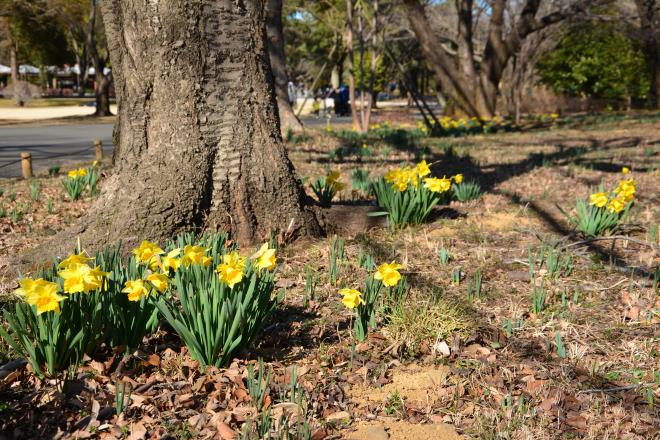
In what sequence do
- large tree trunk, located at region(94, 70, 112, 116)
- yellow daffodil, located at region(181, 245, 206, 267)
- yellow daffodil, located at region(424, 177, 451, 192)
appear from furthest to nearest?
large tree trunk, located at region(94, 70, 112, 116) < yellow daffodil, located at region(424, 177, 451, 192) < yellow daffodil, located at region(181, 245, 206, 267)

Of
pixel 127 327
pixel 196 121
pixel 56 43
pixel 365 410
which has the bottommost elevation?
pixel 365 410

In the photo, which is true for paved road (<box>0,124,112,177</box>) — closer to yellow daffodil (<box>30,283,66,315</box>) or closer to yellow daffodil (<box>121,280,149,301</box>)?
yellow daffodil (<box>121,280,149,301</box>)

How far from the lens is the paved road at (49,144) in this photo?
1019cm

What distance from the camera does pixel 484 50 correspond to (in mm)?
15805

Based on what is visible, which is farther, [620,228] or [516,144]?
[516,144]

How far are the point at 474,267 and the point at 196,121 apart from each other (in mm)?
2001

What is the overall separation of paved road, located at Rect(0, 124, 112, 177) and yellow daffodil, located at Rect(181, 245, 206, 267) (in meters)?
5.85

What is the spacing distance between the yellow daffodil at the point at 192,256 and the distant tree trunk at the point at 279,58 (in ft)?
32.4

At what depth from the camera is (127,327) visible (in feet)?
8.36

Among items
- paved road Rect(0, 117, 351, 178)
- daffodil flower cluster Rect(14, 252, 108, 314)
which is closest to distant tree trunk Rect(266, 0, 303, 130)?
paved road Rect(0, 117, 351, 178)

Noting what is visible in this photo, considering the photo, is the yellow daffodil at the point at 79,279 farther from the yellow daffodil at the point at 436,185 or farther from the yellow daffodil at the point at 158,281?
the yellow daffodil at the point at 436,185

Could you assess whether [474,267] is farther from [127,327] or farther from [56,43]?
[56,43]

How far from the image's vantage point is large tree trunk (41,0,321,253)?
3961mm

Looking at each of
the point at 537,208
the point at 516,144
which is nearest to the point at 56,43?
the point at 516,144
